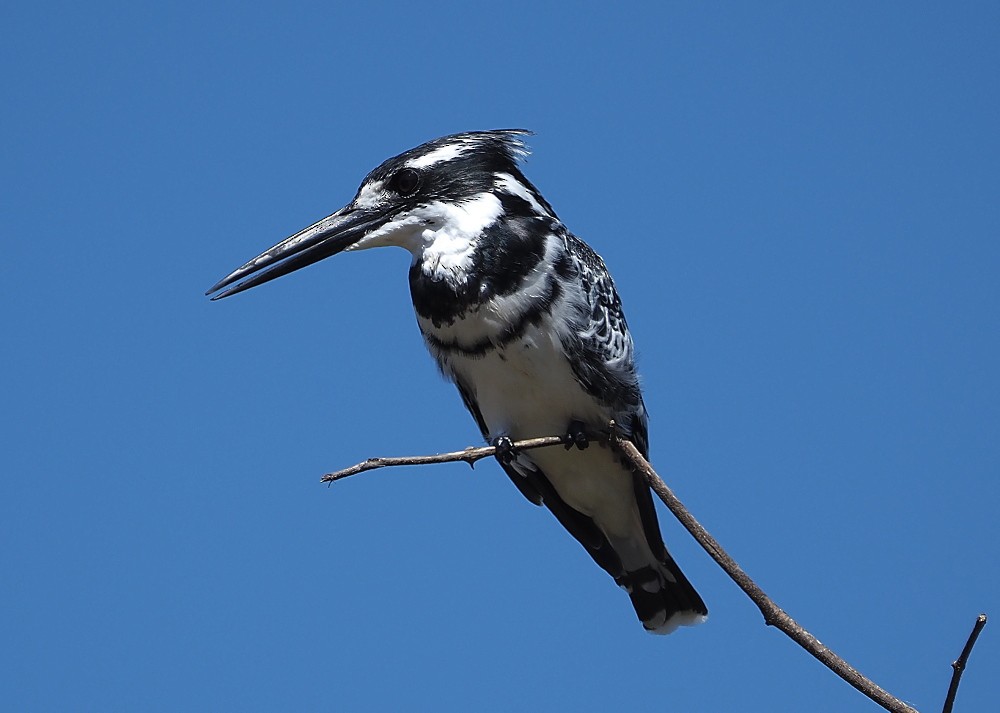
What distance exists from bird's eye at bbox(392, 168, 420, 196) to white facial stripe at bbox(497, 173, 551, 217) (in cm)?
31

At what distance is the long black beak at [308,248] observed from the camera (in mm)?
4277

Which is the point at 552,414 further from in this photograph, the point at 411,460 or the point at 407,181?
the point at 411,460

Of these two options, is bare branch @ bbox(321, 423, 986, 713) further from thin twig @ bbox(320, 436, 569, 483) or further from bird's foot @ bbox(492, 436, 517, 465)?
bird's foot @ bbox(492, 436, 517, 465)

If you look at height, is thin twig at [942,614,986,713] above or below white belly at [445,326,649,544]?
below

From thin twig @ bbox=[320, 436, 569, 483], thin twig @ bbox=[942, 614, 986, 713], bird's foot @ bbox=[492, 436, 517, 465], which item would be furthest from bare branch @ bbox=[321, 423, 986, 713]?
bird's foot @ bbox=[492, 436, 517, 465]

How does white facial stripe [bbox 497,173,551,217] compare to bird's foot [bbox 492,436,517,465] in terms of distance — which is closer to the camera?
bird's foot [bbox 492,436,517,465]

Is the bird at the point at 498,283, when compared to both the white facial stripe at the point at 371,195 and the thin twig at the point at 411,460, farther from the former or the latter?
the thin twig at the point at 411,460

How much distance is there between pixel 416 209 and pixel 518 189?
16.2 inches

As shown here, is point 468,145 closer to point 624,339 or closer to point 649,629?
point 624,339

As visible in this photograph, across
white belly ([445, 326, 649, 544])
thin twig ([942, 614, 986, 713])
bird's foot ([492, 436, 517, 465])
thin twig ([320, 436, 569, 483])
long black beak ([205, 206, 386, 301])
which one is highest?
long black beak ([205, 206, 386, 301])

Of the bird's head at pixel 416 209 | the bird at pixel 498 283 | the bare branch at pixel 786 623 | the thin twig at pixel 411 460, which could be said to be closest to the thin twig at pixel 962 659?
the bare branch at pixel 786 623

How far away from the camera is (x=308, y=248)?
4.33 meters

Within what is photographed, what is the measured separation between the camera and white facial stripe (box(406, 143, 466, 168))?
4.29 meters

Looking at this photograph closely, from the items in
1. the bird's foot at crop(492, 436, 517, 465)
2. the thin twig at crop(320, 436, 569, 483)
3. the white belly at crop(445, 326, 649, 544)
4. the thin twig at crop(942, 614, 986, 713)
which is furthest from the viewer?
the white belly at crop(445, 326, 649, 544)
